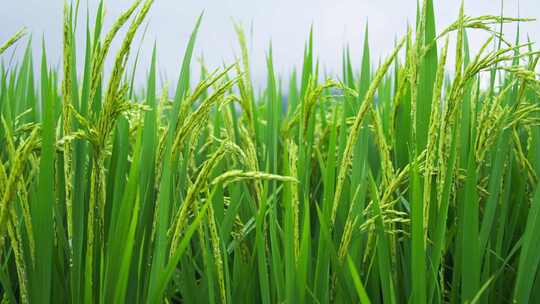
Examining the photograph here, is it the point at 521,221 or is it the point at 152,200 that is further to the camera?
the point at 521,221

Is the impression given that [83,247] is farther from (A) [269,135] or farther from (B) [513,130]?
(B) [513,130]

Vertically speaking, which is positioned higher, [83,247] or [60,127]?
[60,127]

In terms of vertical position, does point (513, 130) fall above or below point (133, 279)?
above

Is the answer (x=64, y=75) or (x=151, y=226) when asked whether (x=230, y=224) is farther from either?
(x=64, y=75)

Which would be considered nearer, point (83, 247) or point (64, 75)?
point (64, 75)

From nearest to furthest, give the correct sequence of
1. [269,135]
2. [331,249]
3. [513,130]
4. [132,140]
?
[331,249] → [513,130] → [269,135] → [132,140]

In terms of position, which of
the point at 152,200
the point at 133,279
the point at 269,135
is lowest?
the point at 133,279

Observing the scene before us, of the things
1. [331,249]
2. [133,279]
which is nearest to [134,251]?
[133,279]

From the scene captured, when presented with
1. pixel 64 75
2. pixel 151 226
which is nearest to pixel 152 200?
pixel 151 226

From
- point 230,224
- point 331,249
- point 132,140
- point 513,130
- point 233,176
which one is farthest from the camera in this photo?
point 132,140
